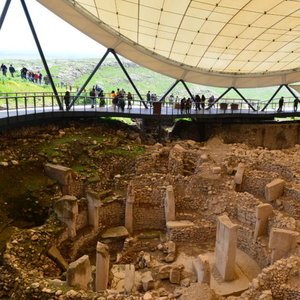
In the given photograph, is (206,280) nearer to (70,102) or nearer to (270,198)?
(270,198)

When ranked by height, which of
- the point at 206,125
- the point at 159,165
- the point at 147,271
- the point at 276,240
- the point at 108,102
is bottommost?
the point at 147,271

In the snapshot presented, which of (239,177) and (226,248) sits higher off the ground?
(239,177)

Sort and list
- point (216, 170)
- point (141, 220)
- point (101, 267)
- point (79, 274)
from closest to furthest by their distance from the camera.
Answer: point (79, 274)
point (101, 267)
point (141, 220)
point (216, 170)

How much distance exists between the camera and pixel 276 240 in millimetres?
11766

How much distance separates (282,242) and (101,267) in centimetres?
601

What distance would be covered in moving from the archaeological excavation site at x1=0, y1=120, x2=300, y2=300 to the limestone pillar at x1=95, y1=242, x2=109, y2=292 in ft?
0.11

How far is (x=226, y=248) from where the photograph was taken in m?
11.9

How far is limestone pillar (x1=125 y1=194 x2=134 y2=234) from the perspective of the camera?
15.4 m

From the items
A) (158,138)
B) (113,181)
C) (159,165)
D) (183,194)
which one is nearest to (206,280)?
(183,194)

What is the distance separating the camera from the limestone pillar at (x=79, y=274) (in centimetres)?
948

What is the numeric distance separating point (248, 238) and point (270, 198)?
254 centimetres

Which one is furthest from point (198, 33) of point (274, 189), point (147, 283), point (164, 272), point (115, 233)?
point (147, 283)

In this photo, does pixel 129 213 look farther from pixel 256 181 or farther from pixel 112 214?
pixel 256 181

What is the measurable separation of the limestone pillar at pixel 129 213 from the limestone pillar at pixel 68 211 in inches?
97.3
